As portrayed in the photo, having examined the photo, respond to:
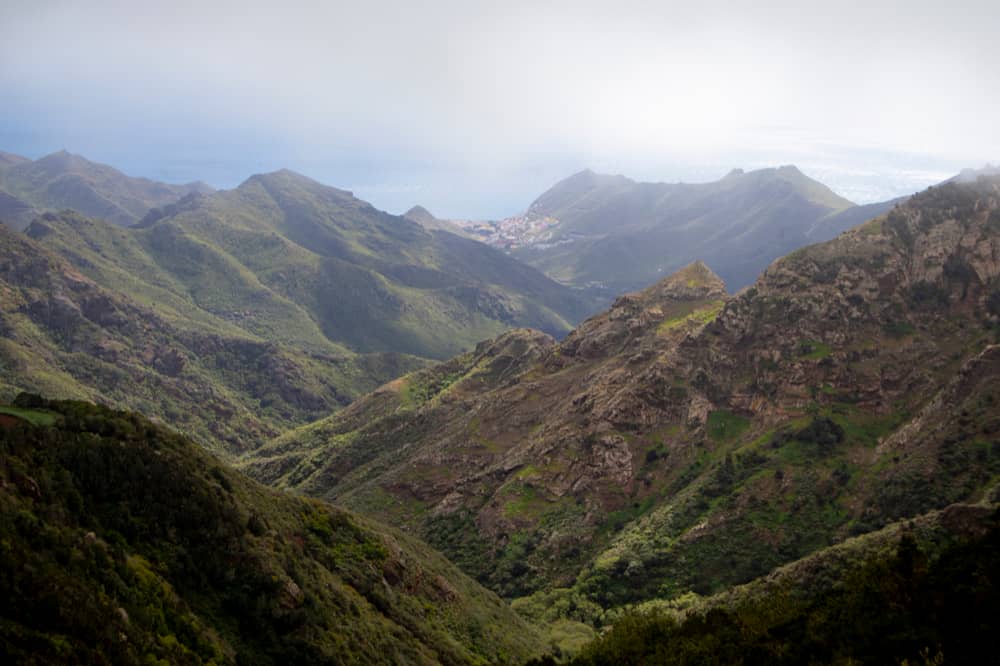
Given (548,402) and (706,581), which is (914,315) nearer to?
(706,581)

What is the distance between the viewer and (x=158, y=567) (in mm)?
43031

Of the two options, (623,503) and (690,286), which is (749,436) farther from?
(690,286)

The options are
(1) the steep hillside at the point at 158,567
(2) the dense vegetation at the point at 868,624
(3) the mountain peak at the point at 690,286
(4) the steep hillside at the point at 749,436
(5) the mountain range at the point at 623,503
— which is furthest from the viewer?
(3) the mountain peak at the point at 690,286

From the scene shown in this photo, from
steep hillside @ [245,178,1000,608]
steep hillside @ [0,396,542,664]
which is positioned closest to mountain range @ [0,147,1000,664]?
steep hillside @ [0,396,542,664]

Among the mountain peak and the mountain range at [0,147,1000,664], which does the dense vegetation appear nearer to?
the mountain range at [0,147,1000,664]

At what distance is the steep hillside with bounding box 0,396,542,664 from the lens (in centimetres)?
3131

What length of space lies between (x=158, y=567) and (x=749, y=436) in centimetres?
9862

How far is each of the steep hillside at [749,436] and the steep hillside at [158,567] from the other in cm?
4489

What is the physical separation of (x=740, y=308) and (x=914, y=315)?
99.1 feet

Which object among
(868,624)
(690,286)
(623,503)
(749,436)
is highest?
(690,286)

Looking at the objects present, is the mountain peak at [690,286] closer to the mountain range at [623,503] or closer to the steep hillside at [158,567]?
the mountain range at [623,503]

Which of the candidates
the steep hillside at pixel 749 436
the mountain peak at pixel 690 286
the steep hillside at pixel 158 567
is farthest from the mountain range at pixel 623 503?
the mountain peak at pixel 690 286

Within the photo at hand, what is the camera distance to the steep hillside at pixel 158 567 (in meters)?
31.3

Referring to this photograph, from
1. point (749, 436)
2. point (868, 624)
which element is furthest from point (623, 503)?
point (868, 624)
